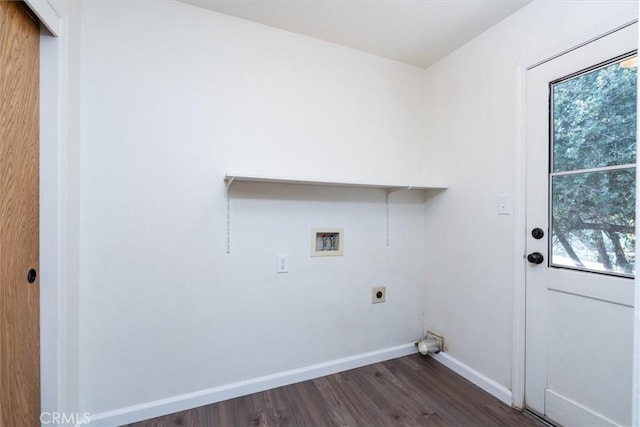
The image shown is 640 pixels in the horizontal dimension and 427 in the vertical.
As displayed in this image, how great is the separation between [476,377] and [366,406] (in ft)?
2.57

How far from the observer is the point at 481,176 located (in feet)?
6.08

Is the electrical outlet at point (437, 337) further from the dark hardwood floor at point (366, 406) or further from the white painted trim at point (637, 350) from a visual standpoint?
the white painted trim at point (637, 350)

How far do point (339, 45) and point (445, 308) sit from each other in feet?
6.77

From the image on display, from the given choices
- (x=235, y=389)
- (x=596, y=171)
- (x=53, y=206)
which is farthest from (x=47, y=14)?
(x=596, y=171)

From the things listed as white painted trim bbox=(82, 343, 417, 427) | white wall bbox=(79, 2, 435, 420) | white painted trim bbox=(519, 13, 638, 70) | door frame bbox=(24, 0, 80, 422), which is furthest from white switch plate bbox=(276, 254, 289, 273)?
white painted trim bbox=(519, 13, 638, 70)

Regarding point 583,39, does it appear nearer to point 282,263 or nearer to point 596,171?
point 596,171

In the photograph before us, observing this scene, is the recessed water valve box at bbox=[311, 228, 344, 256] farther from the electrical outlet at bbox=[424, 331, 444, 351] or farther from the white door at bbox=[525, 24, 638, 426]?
the white door at bbox=[525, 24, 638, 426]

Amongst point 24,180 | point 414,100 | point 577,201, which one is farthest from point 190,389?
point 414,100

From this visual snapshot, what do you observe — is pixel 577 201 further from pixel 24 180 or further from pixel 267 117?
pixel 24 180

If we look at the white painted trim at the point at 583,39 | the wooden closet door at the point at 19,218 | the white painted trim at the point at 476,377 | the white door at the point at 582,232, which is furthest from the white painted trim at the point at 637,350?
the wooden closet door at the point at 19,218

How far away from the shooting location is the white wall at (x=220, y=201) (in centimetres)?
149

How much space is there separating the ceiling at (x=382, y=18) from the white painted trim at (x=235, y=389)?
7.34 ft

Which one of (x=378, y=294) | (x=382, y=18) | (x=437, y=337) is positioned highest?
(x=382, y=18)

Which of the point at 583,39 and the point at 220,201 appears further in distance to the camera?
the point at 220,201
